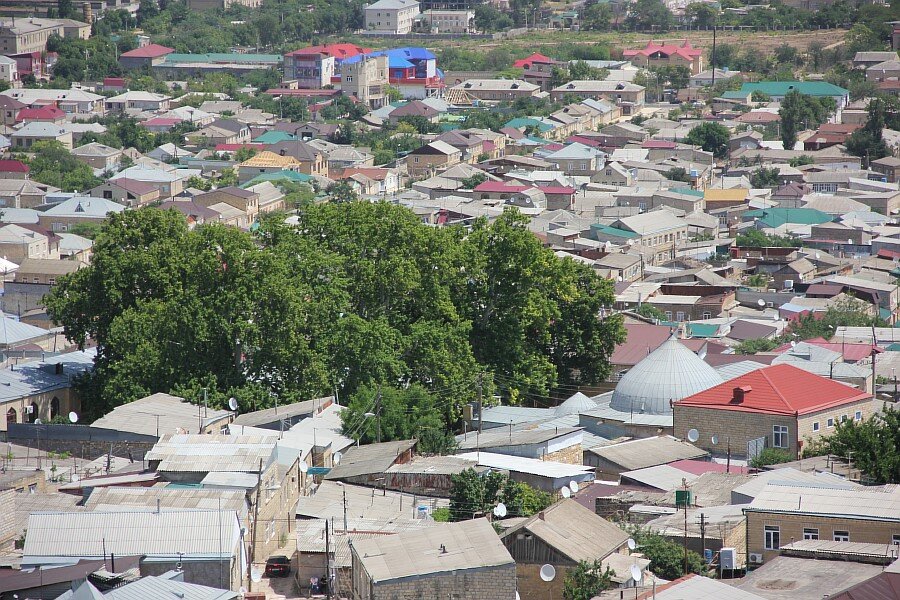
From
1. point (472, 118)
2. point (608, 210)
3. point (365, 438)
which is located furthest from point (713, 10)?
point (365, 438)

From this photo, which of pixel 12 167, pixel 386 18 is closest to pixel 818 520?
pixel 12 167

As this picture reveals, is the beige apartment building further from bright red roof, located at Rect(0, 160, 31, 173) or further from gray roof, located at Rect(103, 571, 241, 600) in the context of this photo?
bright red roof, located at Rect(0, 160, 31, 173)

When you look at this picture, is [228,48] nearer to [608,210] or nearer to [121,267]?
[608,210]

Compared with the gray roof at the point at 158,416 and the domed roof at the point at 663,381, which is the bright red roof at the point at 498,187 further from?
the gray roof at the point at 158,416

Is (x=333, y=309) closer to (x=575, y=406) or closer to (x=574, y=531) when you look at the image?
(x=575, y=406)

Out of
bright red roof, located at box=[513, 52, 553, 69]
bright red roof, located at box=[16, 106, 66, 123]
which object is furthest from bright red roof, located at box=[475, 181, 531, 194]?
bright red roof, located at box=[513, 52, 553, 69]

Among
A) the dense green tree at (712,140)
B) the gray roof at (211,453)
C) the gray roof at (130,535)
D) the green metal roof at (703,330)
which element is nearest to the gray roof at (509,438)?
the gray roof at (211,453)
